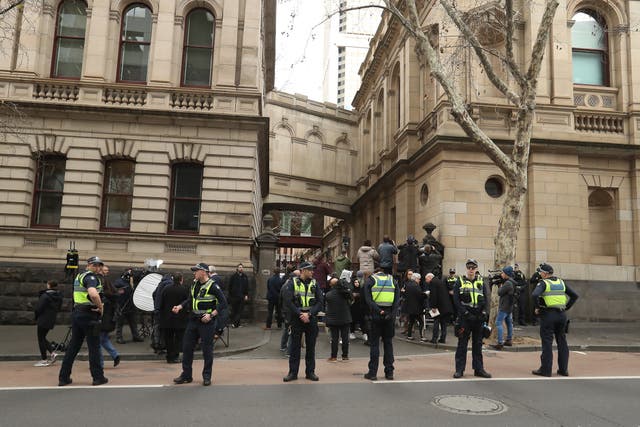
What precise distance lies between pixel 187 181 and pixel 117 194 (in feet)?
8.08

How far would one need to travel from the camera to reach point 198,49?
63.6 feet

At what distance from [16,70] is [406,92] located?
16.5 m

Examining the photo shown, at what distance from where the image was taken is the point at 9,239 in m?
17.2

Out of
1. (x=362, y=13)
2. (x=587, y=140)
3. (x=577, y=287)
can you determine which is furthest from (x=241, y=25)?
(x=577, y=287)

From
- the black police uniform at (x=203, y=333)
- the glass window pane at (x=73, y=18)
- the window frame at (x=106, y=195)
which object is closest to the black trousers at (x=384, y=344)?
the black police uniform at (x=203, y=333)

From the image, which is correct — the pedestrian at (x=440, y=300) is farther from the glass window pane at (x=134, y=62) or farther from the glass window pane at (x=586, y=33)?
the glass window pane at (x=586, y=33)

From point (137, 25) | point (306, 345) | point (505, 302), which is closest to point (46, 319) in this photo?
point (306, 345)

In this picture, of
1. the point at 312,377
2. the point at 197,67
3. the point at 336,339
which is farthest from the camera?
the point at 197,67

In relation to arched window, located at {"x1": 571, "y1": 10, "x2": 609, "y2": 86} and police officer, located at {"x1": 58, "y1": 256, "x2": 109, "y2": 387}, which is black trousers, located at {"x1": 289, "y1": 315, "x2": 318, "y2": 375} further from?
arched window, located at {"x1": 571, "y1": 10, "x2": 609, "y2": 86}

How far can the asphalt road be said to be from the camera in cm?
602

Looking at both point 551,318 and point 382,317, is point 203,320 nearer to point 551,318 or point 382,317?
point 382,317

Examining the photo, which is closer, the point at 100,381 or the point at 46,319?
the point at 100,381

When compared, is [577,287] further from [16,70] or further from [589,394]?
[16,70]

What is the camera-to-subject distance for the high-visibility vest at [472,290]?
30.4 feet
